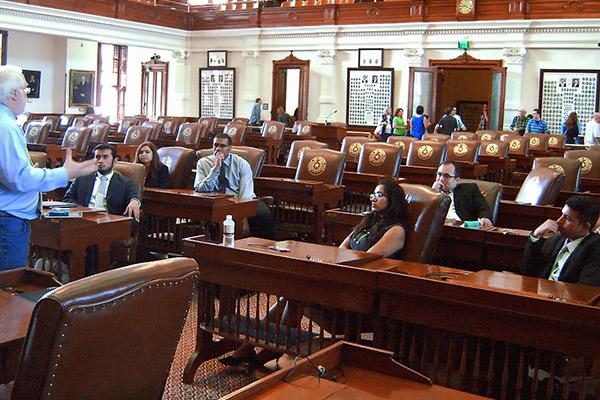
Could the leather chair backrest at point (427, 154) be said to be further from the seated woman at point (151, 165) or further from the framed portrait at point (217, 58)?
the framed portrait at point (217, 58)

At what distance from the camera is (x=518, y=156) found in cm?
1052

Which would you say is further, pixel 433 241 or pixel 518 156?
pixel 518 156

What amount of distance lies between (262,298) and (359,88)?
41.9ft

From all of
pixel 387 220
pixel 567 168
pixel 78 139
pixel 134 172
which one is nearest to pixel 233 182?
pixel 134 172

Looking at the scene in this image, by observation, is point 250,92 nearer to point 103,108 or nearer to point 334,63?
point 334,63

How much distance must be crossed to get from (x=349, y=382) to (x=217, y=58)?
18.8 meters

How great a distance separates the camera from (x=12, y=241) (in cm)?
354

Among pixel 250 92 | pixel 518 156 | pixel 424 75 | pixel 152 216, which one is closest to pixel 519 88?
pixel 424 75

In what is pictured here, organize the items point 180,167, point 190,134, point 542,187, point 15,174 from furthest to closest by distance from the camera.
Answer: point 190,134, point 180,167, point 542,187, point 15,174

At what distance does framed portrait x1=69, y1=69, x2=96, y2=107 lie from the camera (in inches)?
807

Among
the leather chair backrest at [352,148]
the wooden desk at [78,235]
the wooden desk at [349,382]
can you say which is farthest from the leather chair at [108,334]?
the leather chair backrest at [352,148]

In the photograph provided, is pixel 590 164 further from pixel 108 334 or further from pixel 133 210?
pixel 108 334

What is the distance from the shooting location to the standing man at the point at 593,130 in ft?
45.2

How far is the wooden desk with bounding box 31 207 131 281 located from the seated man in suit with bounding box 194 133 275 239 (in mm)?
1615
